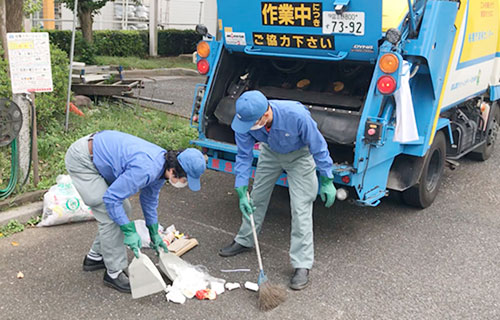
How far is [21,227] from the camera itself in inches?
174

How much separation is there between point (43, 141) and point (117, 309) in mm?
2829

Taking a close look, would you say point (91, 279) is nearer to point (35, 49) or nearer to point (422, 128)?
point (35, 49)

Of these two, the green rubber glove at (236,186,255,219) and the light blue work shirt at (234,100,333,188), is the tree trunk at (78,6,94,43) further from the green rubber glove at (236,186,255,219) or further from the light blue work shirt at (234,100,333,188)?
the green rubber glove at (236,186,255,219)

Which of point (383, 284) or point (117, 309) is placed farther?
point (383, 284)

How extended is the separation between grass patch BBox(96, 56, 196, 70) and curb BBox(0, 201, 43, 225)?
8.64m

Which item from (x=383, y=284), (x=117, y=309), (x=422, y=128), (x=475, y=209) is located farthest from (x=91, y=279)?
(x=475, y=209)

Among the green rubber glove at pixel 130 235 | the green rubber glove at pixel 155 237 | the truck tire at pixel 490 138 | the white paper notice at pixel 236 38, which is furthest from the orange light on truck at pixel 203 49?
the truck tire at pixel 490 138

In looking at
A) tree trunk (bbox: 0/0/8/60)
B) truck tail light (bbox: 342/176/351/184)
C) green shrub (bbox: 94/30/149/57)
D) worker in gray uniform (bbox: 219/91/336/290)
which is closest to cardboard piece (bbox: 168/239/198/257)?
worker in gray uniform (bbox: 219/91/336/290)

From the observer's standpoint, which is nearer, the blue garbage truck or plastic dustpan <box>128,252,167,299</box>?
plastic dustpan <box>128,252,167,299</box>

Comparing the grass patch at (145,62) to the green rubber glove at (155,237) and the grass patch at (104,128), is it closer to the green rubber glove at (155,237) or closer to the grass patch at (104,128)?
the grass patch at (104,128)

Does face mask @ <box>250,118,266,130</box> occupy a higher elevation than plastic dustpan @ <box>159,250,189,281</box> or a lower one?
higher

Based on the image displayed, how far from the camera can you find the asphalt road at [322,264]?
3.46m

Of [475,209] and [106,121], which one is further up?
[106,121]

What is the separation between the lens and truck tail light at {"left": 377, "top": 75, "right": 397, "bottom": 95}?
4.08 meters
